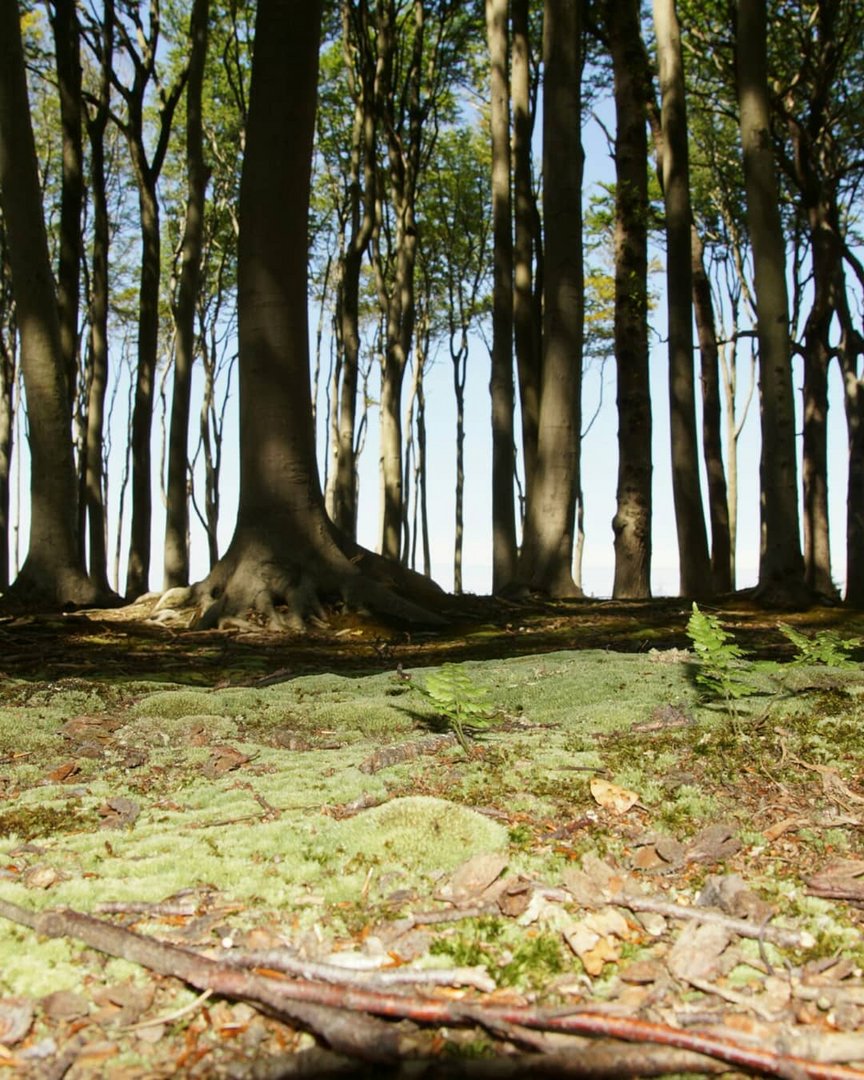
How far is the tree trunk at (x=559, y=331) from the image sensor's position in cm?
1034

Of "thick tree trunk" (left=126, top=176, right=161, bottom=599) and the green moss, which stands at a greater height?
"thick tree trunk" (left=126, top=176, right=161, bottom=599)

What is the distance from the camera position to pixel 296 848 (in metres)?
2.33

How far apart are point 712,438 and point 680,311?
3.05 metres

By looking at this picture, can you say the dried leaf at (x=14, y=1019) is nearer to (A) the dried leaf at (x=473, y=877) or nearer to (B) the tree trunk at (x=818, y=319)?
(A) the dried leaf at (x=473, y=877)

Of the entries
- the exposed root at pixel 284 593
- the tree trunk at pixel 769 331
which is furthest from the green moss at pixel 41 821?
the tree trunk at pixel 769 331

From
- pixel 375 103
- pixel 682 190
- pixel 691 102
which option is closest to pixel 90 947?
pixel 682 190

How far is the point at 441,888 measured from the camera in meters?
2.10

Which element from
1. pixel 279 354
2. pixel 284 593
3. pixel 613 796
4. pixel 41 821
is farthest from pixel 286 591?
pixel 613 796

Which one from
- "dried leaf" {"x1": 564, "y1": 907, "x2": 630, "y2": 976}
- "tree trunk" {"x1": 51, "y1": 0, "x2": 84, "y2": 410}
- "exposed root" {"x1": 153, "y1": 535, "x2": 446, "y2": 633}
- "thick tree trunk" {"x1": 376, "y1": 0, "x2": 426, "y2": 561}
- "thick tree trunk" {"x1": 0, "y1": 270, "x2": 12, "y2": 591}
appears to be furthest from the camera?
"thick tree trunk" {"x1": 0, "y1": 270, "x2": 12, "y2": 591}

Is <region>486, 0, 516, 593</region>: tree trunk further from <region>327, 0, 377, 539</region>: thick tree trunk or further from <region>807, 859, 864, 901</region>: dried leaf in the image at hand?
<region>807, 859, 864, 901</region>: dried leaf

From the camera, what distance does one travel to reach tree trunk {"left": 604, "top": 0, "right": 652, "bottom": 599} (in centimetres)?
1105

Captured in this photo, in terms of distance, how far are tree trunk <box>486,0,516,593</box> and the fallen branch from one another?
13233mm

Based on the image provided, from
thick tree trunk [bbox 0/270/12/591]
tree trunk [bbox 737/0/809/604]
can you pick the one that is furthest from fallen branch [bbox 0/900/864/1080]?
thick tree trunk [bbox 0/270/12/591]

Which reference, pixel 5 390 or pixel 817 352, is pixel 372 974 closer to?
pixel 817 352
